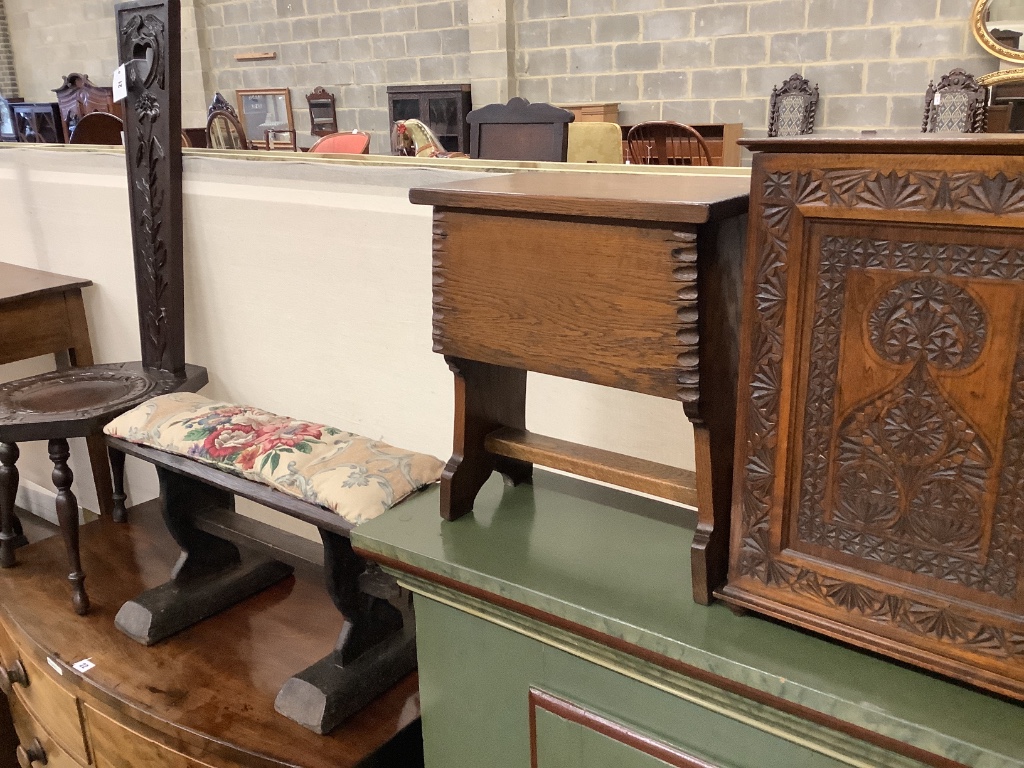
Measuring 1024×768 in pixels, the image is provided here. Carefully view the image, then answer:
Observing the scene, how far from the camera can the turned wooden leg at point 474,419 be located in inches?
37.9

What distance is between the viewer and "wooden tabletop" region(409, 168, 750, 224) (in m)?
0.70

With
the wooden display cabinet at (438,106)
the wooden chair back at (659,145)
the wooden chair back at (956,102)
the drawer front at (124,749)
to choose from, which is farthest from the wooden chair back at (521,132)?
the wooden display cabinet at (438,106)

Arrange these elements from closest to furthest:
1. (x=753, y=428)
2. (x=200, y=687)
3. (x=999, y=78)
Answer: (x=753, y=428) < (x=200, y=687) < (x=999, y=78)

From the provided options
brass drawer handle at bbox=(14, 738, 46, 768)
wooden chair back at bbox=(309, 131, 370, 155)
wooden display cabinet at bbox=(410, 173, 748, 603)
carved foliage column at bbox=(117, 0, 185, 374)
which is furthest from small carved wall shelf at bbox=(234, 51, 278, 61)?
wooden display cabinet at bbox=(410, 173, 748, 603)

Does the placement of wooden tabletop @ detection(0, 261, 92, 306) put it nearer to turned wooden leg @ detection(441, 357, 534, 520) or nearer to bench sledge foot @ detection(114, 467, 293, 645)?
bench sledge foot @ detection(114, 467, 293, 645)

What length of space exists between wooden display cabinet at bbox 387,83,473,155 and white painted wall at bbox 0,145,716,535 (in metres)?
3.90

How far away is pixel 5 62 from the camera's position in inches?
352

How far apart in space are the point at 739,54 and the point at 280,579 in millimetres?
4294

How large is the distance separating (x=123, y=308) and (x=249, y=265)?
515 mm

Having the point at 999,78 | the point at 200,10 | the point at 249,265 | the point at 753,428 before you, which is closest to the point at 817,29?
the point at 999,78

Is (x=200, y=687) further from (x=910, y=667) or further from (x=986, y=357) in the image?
(x=986, y=357)

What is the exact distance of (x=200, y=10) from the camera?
23.6 ft

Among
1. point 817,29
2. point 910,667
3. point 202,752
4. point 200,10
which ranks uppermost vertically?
point 200,10

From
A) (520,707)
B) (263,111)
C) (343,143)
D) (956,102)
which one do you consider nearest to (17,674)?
(520,707)
